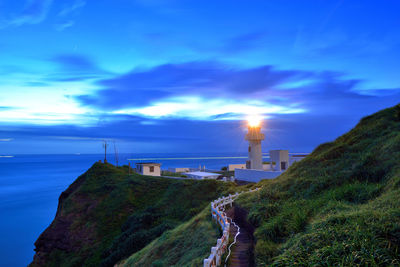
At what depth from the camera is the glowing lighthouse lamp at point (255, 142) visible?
41.8 m

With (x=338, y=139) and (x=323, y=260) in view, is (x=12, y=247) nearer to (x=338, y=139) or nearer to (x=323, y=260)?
(x=338, y=139)

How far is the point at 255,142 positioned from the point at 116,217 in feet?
74.0

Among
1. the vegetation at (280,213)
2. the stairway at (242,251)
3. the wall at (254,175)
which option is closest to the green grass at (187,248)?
the vegetation at (280,213)

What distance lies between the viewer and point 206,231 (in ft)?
46.4

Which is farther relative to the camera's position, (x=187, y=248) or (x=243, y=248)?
(x=187, y=248)

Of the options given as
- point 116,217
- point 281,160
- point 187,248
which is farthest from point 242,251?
point 281,160

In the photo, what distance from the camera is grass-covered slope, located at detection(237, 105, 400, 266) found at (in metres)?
5.92

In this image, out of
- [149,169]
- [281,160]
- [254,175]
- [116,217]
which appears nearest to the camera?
[116,217]

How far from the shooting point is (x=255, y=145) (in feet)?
140

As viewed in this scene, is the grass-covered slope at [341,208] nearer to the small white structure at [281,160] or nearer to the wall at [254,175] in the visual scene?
the wall at [254,175]

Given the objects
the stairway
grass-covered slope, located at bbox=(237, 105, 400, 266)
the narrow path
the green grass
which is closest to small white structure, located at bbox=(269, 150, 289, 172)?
grass-covered slope, located at bbox=(237, 105, 400, 266)

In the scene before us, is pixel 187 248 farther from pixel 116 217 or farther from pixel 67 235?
pixel 67 235

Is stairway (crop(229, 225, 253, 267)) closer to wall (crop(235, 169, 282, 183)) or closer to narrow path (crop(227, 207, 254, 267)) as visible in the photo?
narrow path (crop(227, 207, 254, 267))

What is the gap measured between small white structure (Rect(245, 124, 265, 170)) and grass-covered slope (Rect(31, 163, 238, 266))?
929 centimetres
